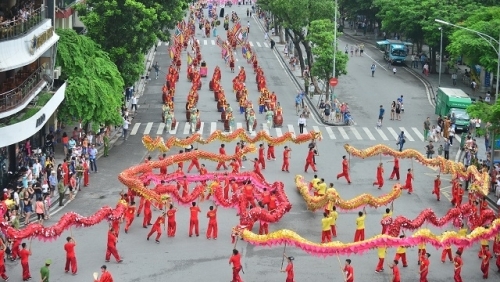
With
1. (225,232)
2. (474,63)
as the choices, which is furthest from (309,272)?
(474,63)

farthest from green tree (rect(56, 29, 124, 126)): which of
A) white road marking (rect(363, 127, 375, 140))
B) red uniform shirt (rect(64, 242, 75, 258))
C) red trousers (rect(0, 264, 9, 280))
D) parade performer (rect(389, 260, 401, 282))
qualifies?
parade performer (rect(389, 260, 401, 282))

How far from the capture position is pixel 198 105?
60.2 m

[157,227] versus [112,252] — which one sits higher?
[157,227]

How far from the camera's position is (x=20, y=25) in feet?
135

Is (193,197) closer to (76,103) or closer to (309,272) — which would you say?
(309,272)

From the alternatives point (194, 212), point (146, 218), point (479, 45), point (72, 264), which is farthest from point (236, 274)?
point (479, 45)

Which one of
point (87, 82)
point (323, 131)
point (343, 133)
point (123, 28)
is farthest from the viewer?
point (323, 131)

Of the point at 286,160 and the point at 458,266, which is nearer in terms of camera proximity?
the point at 458,266

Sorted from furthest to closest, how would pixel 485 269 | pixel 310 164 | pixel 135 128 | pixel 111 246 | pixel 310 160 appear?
pixel 135 128 < pixel 310 164 < pixel 310 160 < pixel 111 246 < pixel 485 269

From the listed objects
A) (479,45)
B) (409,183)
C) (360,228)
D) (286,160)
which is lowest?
(409,183)

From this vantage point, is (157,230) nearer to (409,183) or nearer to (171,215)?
(171,215)

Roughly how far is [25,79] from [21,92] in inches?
102

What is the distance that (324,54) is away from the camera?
6109cm

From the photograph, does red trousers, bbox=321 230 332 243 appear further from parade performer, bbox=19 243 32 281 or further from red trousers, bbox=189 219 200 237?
parade performer, bbox=19 243 32 281
